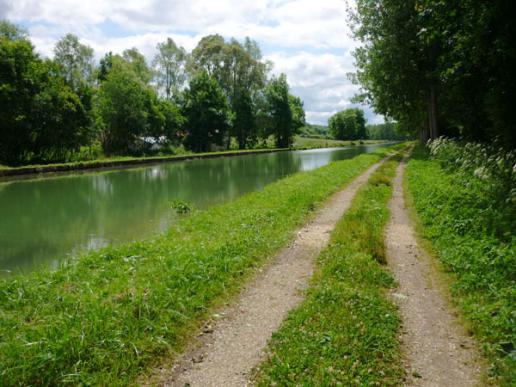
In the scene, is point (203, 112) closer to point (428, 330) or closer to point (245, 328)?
point (245, 328)

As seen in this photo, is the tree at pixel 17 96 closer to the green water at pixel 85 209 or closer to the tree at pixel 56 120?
the tree at pixel 56 120

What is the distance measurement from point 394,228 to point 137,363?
7639 mm

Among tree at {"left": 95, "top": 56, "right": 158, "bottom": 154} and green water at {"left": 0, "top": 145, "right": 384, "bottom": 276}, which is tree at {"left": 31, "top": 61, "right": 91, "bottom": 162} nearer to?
tree at {"left": 95, "top": 56, "right": 158, "bottom": 154}

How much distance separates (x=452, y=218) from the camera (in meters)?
8.86

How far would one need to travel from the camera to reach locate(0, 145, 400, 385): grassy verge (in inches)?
158

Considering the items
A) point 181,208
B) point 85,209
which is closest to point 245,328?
point 181,208

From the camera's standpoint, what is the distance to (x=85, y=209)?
52.5 ft

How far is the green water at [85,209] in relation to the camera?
10.5 metres

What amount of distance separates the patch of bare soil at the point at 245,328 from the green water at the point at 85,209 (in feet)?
16.5

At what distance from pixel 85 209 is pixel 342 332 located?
1397 centimetres

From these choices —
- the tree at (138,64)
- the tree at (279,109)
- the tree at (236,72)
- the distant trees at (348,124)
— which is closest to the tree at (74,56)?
the tree at (138,64)

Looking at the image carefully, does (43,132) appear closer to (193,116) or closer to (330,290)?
(193,116)

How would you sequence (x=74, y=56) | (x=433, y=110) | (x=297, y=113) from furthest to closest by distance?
(x=297, y=113)
(x=74, y=56)
(x=433, y=110)

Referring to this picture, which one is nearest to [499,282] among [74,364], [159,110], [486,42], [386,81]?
[74,364]
